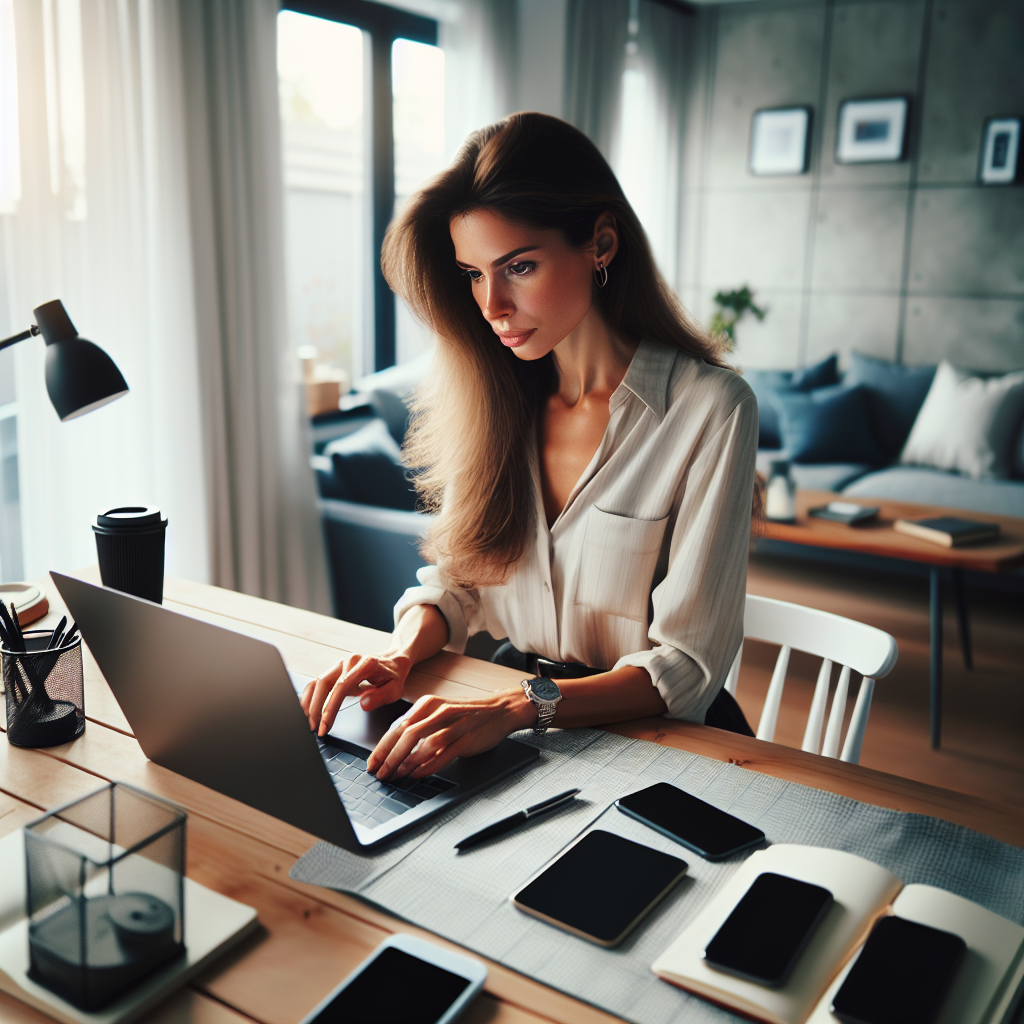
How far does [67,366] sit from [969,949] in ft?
3.98

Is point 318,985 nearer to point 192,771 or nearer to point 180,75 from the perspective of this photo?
point 192,771

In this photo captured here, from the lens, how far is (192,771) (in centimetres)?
98

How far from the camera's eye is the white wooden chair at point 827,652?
132 cm

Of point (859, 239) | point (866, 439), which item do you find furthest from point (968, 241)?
point (866, 439)

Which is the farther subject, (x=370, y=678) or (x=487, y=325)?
(x=487, y=325)

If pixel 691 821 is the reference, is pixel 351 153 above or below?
above

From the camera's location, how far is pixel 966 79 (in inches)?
186

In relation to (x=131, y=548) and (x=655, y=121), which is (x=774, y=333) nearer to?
(x=655, y=121)

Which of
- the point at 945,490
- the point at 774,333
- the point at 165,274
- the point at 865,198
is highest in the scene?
the point at 865,198

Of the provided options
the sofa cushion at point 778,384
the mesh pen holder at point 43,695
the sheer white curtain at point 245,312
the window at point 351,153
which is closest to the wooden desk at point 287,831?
the mesh pen holder at point 43,695

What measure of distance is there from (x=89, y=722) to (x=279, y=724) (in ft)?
1.58

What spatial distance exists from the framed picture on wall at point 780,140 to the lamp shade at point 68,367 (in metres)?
4.82

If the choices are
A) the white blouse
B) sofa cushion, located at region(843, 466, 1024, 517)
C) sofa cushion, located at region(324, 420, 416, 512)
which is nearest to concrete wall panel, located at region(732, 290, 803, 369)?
sofa cushion, located at region(843, 466, 1024, 517)

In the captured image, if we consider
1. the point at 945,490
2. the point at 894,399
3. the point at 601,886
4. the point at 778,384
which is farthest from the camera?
the point at 778,384
